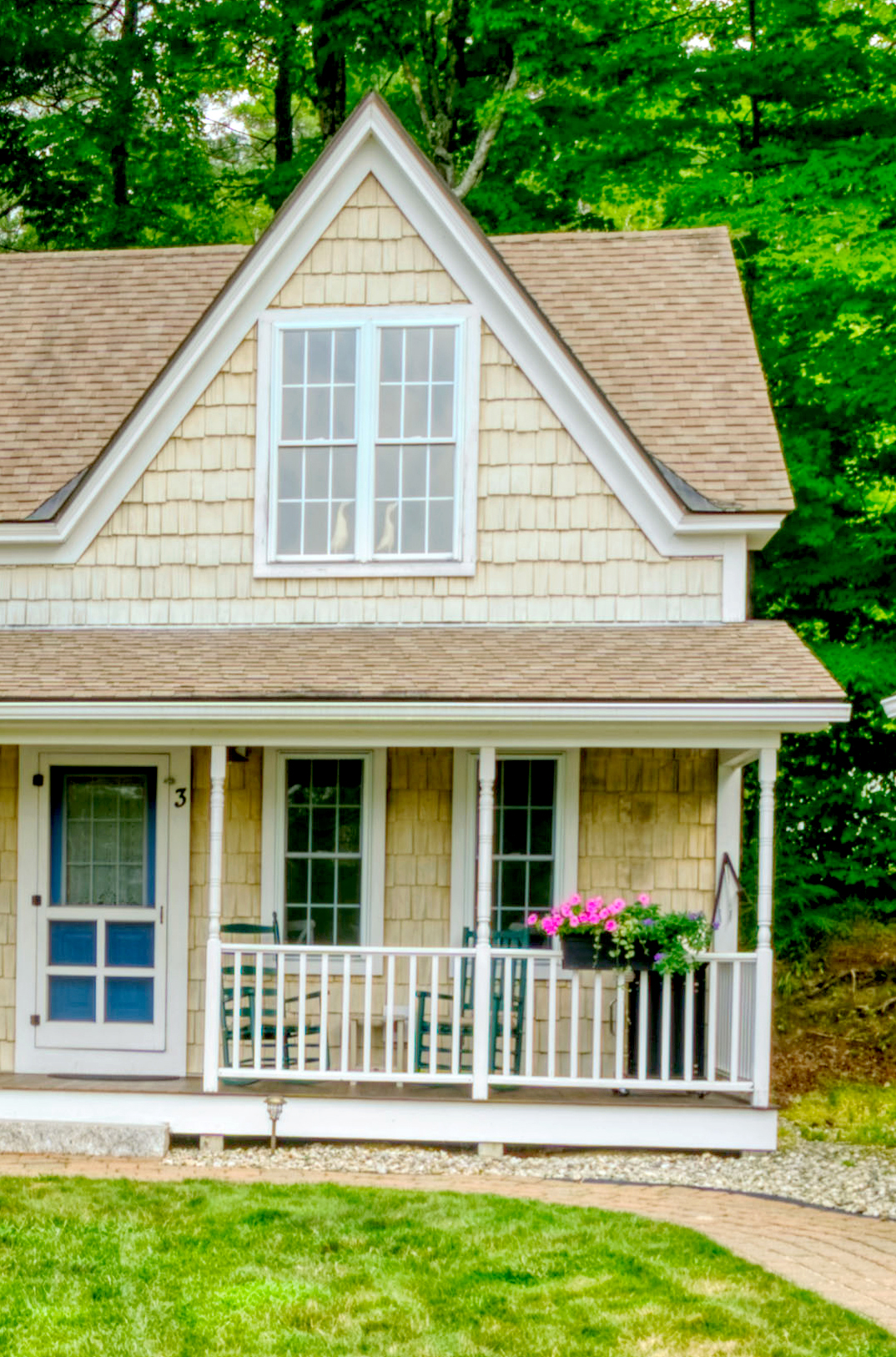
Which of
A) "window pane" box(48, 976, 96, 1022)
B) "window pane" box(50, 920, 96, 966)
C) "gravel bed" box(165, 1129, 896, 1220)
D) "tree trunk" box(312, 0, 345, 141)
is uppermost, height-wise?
"tree trunk" box(312, 0, 345, 141)

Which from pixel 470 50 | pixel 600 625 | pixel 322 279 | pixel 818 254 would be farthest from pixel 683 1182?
pixel 470 50

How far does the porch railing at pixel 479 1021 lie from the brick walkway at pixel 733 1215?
96cm

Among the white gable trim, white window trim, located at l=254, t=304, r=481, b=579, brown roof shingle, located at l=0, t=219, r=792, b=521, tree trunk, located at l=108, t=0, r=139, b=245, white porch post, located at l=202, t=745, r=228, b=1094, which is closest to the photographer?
white porch post, located at l=202, t=745, r=228, b=1094

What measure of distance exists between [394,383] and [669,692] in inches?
129

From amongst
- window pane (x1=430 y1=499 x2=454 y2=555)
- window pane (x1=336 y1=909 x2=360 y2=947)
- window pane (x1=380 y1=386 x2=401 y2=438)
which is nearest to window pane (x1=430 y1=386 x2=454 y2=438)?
window pane (x1=380 y1=386 x2=401 y2=438)

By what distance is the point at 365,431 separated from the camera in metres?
11.4

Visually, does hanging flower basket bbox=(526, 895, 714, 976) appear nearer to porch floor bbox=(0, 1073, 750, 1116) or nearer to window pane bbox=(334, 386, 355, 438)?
porch floor bbox=(0, 1073, 750, 1116)

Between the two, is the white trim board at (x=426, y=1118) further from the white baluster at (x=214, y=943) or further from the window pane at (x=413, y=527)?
the window pane at (x=413, y=527)

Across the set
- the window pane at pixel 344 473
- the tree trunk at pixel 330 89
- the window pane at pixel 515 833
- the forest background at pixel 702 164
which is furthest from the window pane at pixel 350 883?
the tree trunk at pixel 330 89

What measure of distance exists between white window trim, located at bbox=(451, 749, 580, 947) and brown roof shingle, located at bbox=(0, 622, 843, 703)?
0.90 m

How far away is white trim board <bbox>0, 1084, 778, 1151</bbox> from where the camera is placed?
9766 mm

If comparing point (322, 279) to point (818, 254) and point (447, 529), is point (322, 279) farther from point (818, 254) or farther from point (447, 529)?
point (818, 254)

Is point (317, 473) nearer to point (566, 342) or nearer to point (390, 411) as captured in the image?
point (390, 411)

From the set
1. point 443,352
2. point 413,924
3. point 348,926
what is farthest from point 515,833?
point 443,352
